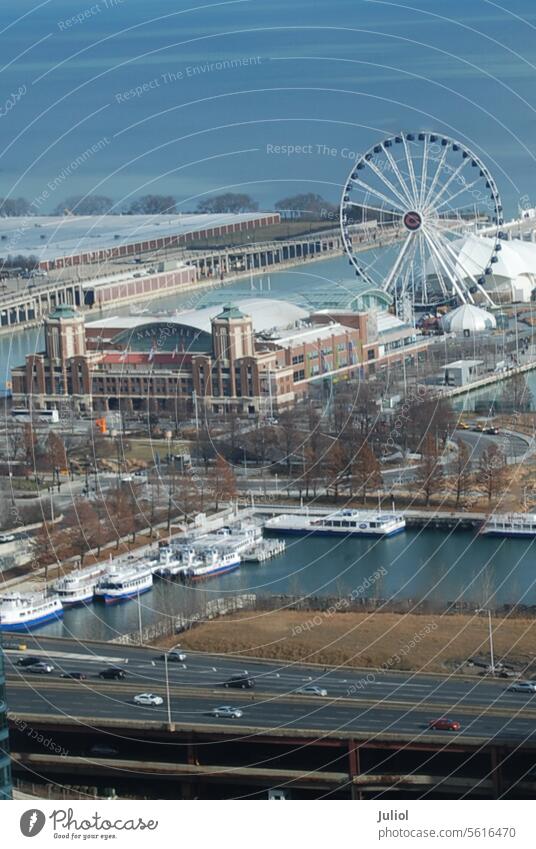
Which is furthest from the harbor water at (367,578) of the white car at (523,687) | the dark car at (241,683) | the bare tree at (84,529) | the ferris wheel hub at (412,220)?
the ferris wheel hub at (412,220)

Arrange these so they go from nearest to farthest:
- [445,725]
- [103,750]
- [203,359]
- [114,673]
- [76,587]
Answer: [445,725] → [103,750] → [114,673] → [76,587] → [203,359]

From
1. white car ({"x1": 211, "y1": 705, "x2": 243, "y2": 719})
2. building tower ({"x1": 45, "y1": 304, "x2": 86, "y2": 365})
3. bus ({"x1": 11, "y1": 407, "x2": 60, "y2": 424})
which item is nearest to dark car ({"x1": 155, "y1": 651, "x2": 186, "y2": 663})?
white car ({"x1": 211, "y1": 705, "x2": 243, "y2": 719})

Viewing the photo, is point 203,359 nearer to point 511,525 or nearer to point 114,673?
point 511,525

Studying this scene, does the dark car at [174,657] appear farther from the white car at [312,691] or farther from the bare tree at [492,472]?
the bare tree at [492,472]

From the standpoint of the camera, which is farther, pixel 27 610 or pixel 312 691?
pixel 27 610

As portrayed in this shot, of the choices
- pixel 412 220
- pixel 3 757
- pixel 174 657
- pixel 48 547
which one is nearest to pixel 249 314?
pixel 412 220

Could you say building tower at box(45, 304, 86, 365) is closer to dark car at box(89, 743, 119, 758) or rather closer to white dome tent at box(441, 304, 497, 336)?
white dome tent at box(441, 304, 497, 336)
